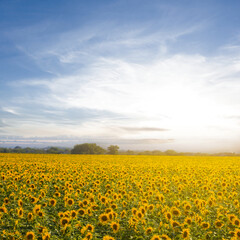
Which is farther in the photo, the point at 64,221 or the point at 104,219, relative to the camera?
the point at 104,219

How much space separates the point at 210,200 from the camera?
940 centimetres

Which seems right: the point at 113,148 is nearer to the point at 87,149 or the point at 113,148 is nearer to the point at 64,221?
the point at 87,149

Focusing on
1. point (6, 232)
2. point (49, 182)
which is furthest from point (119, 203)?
point (49, 182)

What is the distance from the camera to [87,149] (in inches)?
3494

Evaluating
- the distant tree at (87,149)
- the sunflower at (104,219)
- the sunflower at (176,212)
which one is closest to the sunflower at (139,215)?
the sunflower at (104,219)

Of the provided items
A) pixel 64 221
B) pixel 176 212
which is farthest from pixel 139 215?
pixel 64 221

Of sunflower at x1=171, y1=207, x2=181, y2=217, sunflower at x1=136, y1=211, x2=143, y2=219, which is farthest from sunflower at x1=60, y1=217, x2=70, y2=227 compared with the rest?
sunflower at x1=171, y1=207, x2=181, y2=217

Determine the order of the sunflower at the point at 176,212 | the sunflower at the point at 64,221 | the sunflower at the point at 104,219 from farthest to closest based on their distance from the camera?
the sunflower at the point at 176,212, the sunflower at the point at 104,219, the sunflower at the point at 64,221

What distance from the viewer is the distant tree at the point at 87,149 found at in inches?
3467

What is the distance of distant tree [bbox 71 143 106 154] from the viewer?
88056 mm

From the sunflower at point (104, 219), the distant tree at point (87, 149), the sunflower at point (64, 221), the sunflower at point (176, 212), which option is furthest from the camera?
the distant tree at point (87, 149)

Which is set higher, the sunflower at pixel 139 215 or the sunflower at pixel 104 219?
the sunflower at pixel 139 215

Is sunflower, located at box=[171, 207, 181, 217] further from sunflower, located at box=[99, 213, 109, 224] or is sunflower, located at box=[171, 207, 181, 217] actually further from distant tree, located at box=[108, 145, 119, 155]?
distant tree, located at box=[108, 145, 119, 155]

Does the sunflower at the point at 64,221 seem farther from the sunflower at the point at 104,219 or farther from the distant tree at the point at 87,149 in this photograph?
the distant tree at the point at 87,149
